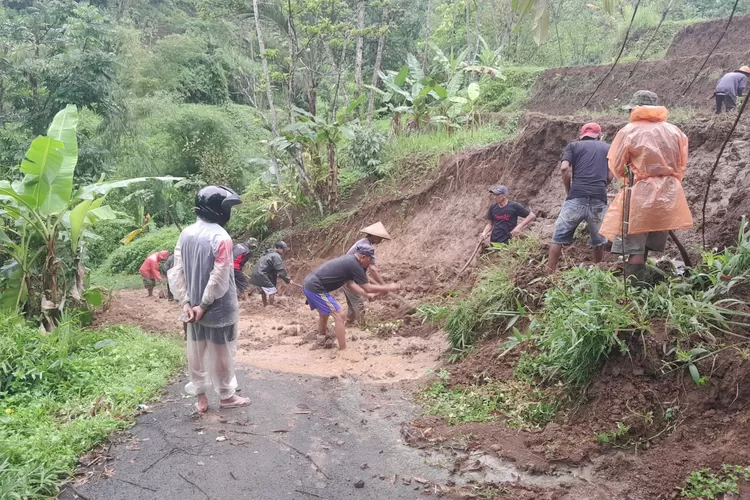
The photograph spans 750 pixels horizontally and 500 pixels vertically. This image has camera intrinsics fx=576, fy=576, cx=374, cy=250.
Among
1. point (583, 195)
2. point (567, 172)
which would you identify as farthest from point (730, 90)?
point (583, 195)

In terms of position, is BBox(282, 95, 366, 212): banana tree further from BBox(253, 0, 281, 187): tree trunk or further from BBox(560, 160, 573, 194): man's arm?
BBox(560, 160, 573, 194): man's arm

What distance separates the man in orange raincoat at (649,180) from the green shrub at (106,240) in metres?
17.5

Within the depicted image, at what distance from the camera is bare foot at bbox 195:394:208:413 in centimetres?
499

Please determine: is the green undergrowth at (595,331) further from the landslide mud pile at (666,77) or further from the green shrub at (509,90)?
the green shrub at (509,90)

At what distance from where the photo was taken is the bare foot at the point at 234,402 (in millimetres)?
5142

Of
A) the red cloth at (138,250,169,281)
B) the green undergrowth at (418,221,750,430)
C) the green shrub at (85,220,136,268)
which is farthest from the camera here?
the green shrub at (85,220,136,268)

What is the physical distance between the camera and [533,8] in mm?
2338

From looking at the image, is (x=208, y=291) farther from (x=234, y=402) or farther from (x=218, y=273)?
(x=234, y=402)

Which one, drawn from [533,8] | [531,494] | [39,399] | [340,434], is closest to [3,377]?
[39,399]

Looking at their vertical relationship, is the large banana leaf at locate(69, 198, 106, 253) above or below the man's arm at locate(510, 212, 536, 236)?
above

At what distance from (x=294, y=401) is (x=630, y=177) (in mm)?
3687

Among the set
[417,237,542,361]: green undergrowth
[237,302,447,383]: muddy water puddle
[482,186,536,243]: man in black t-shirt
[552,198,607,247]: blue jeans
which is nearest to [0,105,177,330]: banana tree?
[237,302,447,383]: muddy water puddle

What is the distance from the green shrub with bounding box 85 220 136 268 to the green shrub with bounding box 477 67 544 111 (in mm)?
12490

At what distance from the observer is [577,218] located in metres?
6.55
